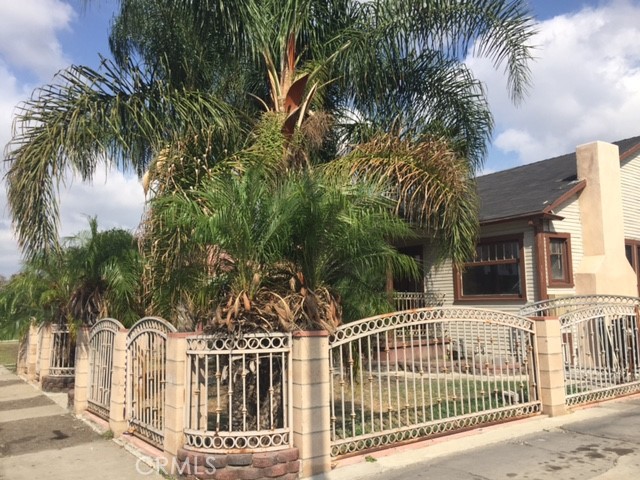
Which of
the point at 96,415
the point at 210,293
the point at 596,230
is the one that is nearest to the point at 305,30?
Result: the point at 210,293

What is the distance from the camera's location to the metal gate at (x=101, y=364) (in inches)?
320

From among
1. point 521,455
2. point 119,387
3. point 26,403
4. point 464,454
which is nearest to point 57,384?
point 26,403

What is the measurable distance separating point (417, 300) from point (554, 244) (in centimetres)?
361

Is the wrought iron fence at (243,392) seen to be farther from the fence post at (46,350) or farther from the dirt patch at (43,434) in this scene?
the fence post at (46,350)

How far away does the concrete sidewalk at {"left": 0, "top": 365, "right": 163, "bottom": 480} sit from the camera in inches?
241

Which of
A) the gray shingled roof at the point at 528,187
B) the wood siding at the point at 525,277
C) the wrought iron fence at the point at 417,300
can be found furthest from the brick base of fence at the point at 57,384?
the gray shingled roof at the point at 528,187

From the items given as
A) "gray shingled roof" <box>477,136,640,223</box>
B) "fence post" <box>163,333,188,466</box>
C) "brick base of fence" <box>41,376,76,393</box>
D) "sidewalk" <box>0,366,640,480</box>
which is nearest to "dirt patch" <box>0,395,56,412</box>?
"brick base of fence" <box>41,376,76,393</box>

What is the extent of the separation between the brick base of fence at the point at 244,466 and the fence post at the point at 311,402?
189mm

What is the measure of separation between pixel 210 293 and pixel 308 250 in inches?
46.4

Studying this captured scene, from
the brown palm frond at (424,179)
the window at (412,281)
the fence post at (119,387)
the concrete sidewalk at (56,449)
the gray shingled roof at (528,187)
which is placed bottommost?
the concrete sidewalk at (56,449)

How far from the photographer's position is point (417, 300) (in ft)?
47.9

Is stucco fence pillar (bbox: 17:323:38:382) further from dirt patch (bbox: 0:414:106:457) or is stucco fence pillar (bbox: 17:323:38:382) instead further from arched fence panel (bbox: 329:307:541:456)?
arched fence panel (bbox: 329:307:541:456)

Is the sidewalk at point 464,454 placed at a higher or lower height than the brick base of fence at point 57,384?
lower

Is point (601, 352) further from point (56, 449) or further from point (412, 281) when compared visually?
point (56, 449)
